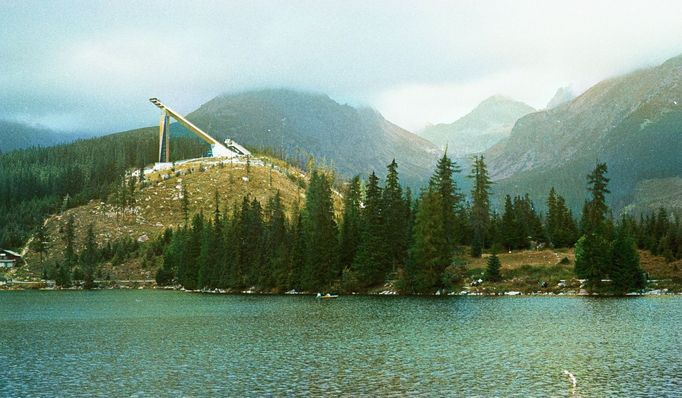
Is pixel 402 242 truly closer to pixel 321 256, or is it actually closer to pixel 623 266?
pixel 321 256

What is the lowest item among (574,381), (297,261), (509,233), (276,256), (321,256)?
(574,381)

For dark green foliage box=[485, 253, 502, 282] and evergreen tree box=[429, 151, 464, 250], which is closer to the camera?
dark green foliage box=[485, 253, 502, 282]

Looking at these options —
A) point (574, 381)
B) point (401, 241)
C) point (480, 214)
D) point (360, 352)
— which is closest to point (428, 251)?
point (401, 241)

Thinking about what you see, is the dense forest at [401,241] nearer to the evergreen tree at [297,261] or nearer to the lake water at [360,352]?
the evergreen tree at [297,261]

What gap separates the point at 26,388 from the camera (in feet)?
134

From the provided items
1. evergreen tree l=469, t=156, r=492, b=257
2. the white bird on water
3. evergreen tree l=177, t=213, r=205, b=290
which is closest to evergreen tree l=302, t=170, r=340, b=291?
evergreen tree l=469, t=156, r=492, b=257

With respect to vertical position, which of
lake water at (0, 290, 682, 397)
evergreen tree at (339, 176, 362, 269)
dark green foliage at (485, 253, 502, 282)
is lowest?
lake water at (0, 290, 682, 397)

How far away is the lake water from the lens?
4012cm

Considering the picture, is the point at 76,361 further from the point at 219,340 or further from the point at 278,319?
the point at 278,319

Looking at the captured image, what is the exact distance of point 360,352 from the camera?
181ft

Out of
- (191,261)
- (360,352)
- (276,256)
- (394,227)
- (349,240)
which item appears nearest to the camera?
(360,352)

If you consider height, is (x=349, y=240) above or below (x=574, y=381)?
above

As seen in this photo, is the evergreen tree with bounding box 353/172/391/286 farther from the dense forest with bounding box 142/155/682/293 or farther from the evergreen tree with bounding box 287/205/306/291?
the evergreen tree with bounding box 287/205/306/291

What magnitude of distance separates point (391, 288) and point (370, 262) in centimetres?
720
